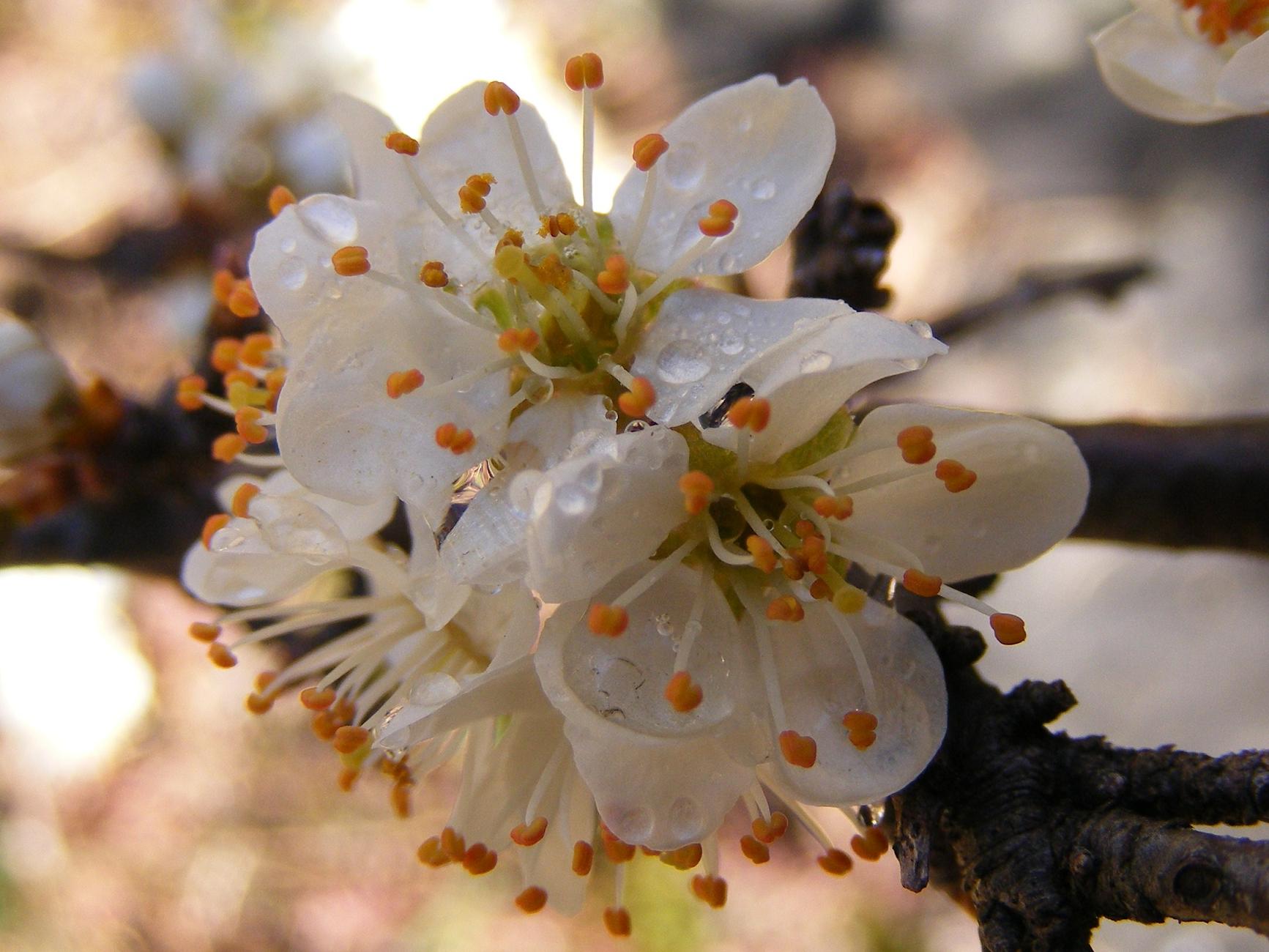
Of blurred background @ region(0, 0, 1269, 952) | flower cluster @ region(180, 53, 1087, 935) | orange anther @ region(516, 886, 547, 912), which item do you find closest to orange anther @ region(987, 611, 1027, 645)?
flower cluster @ region(180, 53, 1087, 935)

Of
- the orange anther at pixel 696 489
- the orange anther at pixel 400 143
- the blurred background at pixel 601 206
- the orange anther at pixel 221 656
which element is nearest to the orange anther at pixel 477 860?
the orange anther at pixel 221 656

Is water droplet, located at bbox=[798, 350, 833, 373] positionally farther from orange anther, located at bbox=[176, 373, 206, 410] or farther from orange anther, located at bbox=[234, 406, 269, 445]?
orange anther, located at bbox=[176, 373, 206, 410]

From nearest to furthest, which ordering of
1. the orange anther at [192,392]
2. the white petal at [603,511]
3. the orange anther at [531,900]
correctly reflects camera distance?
the white petal at [603,511]
the orange anther at [531,900]
the orange anther at [192,392]

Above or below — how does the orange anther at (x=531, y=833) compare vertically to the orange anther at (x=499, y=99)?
below

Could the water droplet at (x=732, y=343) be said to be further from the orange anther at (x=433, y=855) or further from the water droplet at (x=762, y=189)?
the orange anther at (x=433, y=855)

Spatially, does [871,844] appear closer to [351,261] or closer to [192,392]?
[351,261]

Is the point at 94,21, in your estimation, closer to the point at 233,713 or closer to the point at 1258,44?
the point at 233,713
